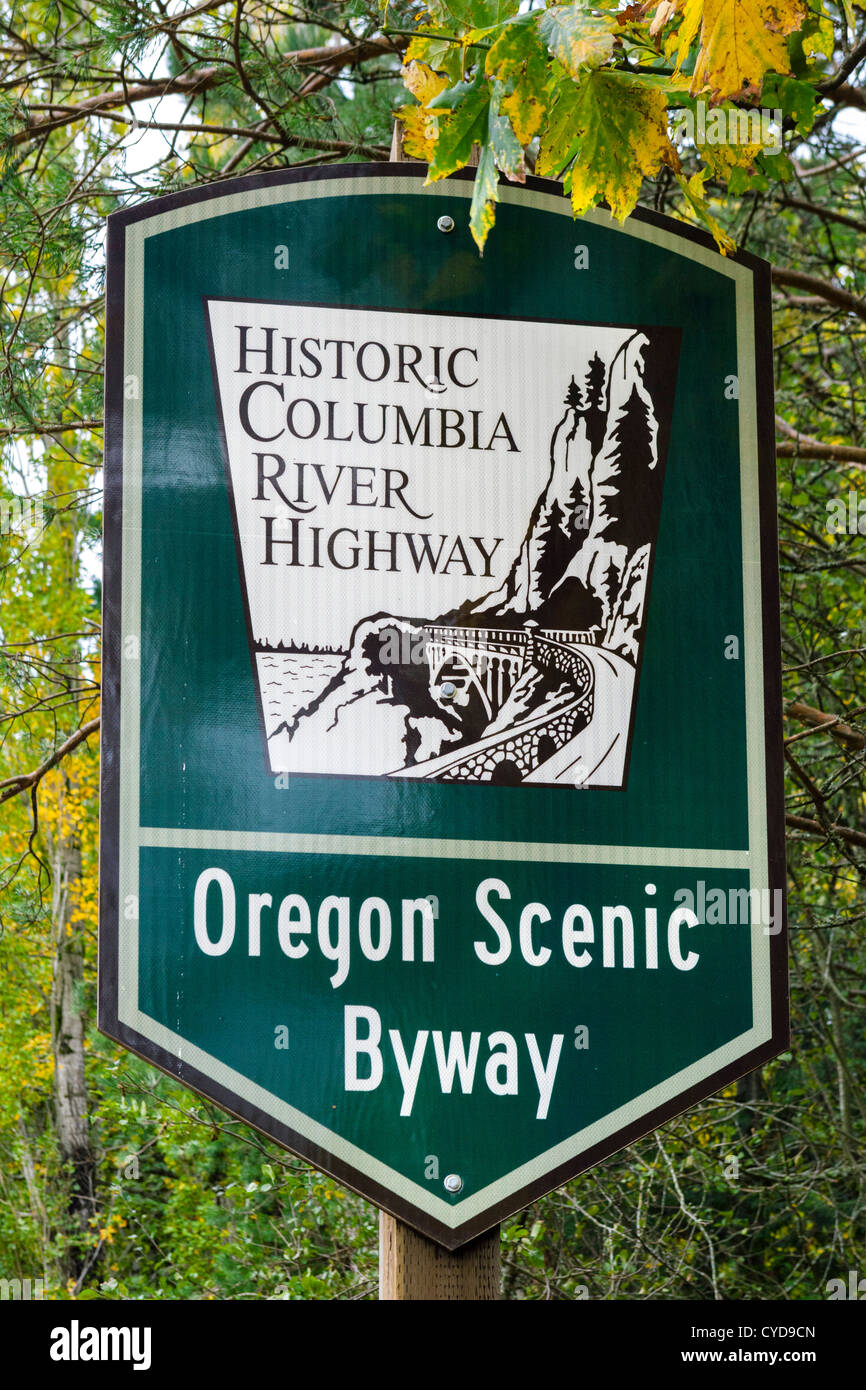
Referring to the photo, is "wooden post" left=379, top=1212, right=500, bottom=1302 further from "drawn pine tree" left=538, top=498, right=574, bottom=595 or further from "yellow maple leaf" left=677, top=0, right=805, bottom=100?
"yellow maple leaf" left=677, top=0, right=805, bottom=100

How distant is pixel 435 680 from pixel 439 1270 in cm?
115

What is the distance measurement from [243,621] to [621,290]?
45.5 inches

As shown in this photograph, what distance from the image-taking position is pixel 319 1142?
9.70ft

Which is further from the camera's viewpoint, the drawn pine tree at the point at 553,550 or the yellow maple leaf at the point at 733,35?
the drawn pine tree at the point at 553,550

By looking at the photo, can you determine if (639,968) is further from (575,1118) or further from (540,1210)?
(540,1210)

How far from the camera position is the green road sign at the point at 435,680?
9.83ft

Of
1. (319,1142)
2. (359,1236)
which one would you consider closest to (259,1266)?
(359,1236)

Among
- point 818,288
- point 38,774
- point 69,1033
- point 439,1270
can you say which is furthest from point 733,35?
point 69,1033

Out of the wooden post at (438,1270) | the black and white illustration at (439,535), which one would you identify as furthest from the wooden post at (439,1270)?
the black and white illustration at (439,535)

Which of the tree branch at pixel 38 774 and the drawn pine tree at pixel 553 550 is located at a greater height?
the drawn pine tree at pixel 553 550

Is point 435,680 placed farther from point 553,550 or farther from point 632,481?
point 632,481

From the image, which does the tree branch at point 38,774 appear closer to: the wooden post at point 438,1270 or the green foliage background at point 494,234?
the green foliage background at point 494,234

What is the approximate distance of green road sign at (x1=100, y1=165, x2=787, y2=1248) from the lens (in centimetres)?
300

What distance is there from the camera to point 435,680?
10.4ft
